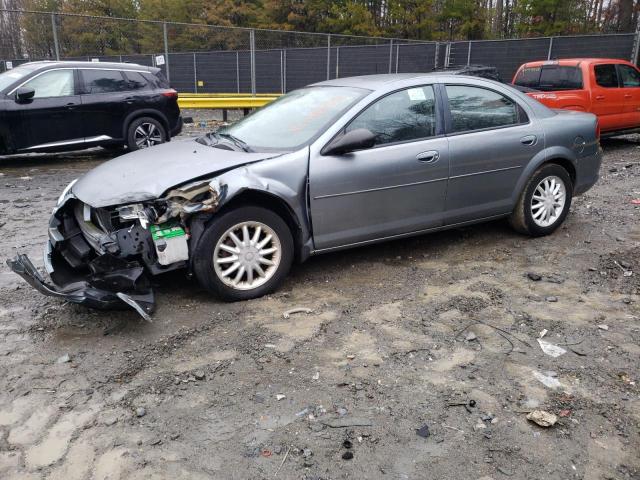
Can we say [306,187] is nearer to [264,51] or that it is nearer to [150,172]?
[150,172]

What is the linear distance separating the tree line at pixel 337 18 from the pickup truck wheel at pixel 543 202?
14.0m

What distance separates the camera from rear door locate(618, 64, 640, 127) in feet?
36.0

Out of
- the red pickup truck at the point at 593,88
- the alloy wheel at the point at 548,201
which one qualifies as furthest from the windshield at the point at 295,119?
the red pickup truck at the point at 593,88

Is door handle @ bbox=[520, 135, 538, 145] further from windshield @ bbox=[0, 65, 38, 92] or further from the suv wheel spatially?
windshield @ bbox=[0, 65, 38, 92]

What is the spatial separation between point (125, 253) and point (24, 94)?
6.71 m

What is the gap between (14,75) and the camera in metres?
9.28

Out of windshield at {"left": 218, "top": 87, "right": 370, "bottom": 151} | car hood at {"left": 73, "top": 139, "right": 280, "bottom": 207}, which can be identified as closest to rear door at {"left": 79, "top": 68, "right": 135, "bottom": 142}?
windshield at {"left": 218, "top": 87, "right": 370, "bottom": 151}

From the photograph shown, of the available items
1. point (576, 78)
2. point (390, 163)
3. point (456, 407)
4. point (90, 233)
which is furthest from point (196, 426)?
point (576, 78)

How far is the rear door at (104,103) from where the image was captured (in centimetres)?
963

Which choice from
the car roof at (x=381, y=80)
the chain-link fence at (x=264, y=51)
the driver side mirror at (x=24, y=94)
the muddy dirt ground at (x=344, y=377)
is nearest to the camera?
the muddy dirt ground at (x=344, y=377)

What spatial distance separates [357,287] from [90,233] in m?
2.07

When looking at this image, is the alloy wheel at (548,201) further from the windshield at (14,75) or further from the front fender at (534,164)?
the windshield at (14,75)

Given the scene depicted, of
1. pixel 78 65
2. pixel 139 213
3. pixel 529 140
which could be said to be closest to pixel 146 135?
pixel 78 65

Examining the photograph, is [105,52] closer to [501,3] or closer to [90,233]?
[90,233]
